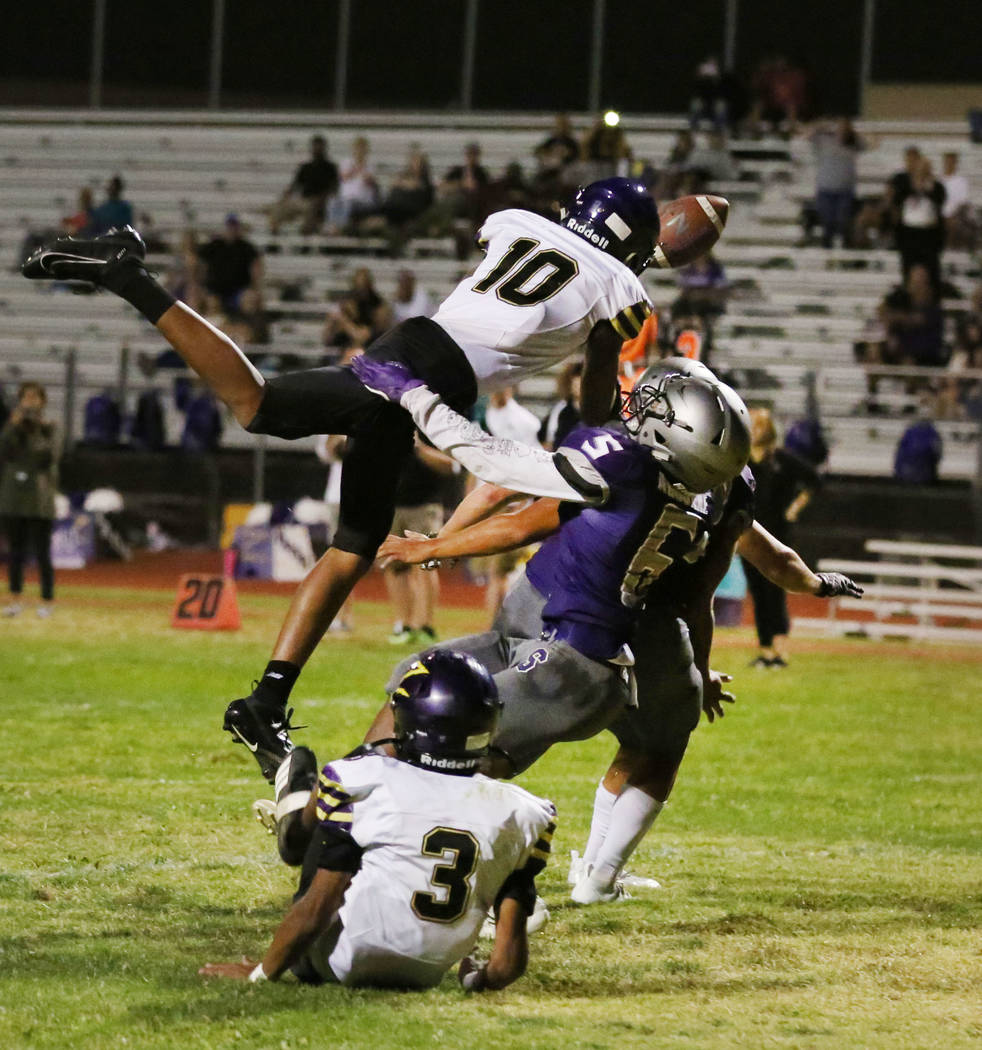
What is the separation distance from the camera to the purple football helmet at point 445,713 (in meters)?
4.31

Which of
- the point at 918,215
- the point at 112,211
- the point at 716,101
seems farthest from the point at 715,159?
the point at 112,211

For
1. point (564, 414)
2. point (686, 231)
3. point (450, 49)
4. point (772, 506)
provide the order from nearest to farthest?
point (686, 231), point (564, 414), point (772, 506), point (450, 49)

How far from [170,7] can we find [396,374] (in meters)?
22.2

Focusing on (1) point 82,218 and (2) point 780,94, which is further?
(1) point 82,218

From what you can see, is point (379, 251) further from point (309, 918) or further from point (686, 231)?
point (309, 918)

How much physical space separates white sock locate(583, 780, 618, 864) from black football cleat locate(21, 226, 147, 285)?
2328 millimetres

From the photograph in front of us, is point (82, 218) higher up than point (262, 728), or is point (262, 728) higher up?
point (82, 218)

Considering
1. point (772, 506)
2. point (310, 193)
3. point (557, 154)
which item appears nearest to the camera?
point (772, 506)

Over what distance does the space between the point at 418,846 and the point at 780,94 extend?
769 inches

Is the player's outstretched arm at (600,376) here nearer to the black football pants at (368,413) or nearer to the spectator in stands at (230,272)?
the black football pants at (368,413)

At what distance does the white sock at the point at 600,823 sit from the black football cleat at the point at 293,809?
1586mm

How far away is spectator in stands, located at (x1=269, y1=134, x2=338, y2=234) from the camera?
75.7 ft

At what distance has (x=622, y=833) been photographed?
5.77m

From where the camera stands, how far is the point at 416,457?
41.6 feet
